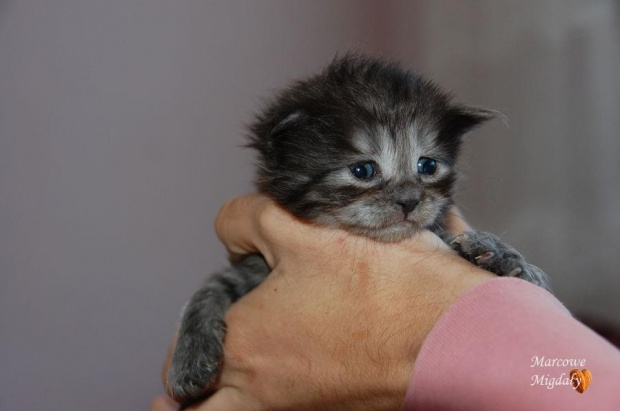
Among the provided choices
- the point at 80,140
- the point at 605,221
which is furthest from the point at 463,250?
the point at 80,140

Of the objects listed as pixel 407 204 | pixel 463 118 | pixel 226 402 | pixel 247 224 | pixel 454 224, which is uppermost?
pixel 463 118

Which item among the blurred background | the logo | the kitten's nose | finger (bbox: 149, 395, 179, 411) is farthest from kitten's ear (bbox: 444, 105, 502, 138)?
finger (bbox: 149, 395, 179, 411)

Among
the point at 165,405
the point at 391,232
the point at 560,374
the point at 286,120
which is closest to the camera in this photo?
the point at 560,374

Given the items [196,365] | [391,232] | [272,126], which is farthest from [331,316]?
[272,126]

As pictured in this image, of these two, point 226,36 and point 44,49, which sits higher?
point 226,36

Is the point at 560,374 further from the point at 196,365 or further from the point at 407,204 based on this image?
the point at 196,365

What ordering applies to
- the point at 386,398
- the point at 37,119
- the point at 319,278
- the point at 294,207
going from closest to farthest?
the point at 386,398, the point at 319,278, the point at 294,207, the point at 37,119

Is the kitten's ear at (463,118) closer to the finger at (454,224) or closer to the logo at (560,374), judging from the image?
the finger at (454,224)

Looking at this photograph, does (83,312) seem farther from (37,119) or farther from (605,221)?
(605,221)
